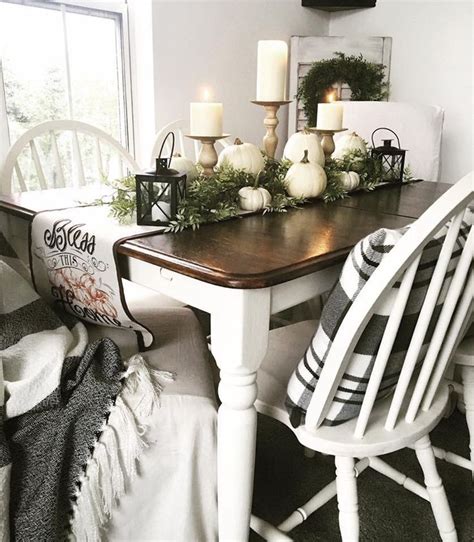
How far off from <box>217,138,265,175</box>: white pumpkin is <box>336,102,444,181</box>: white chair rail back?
1229mm

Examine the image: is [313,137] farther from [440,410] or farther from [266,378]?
[440,410]

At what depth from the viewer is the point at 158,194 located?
1183 mm

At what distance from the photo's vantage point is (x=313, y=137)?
5.08 ft

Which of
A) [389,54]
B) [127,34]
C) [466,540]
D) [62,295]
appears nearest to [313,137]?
[62,295]

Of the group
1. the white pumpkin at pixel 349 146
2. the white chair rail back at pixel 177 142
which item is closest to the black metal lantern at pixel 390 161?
the white pumpkin at pixel 349 146

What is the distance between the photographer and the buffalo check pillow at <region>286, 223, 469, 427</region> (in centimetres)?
93

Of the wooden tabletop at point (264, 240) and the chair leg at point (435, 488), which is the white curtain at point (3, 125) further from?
the chair leg at point (435, 488)

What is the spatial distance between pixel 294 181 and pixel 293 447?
2.70 feet

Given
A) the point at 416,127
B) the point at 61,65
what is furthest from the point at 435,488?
the point at 61,65

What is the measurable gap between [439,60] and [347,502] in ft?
8.71

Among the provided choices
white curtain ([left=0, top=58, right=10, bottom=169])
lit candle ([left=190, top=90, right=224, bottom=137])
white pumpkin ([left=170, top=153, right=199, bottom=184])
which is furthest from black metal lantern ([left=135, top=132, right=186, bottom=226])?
white curtain ([left=0, top=58, right=10, bottom=169])

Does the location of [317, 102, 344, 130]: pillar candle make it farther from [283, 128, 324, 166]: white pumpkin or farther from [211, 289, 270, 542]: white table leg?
[211, 289, 270, 542]: white table leg

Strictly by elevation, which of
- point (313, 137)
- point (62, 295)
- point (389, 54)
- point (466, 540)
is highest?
point (389, 54)

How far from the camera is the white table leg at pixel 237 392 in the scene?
37.9 inches
